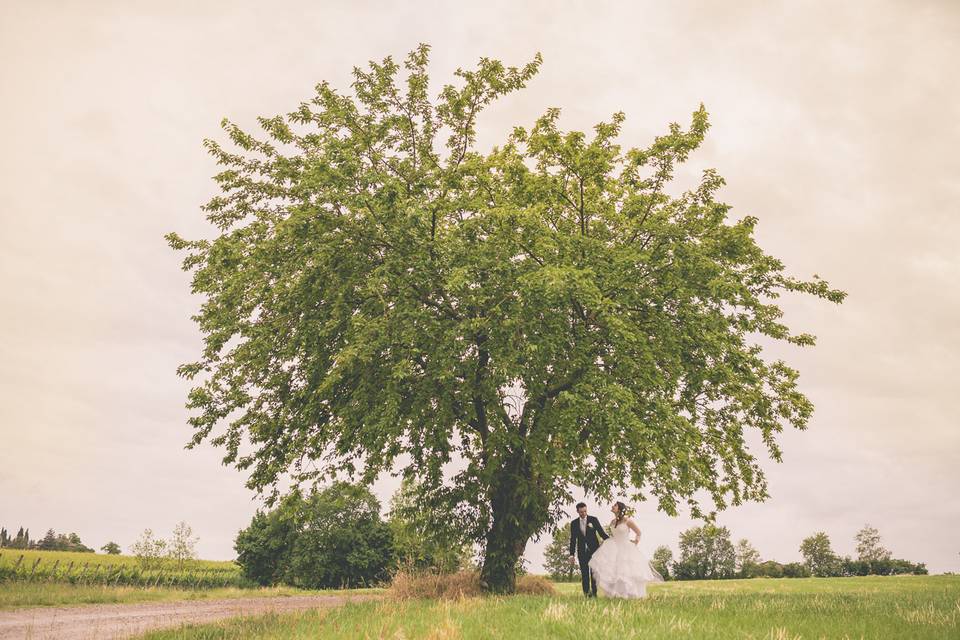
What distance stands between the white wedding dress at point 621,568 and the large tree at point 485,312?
1429 millimetres

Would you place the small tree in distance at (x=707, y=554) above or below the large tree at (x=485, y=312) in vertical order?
below

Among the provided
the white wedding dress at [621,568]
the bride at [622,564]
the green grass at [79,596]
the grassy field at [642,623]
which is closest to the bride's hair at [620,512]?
the bride at [622,564]

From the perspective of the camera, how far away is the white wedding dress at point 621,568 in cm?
1268

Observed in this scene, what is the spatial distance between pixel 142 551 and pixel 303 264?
50174 mm

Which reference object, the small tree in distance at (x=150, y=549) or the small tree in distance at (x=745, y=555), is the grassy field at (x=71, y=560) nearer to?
the small tree in distance at (x=150, y=549)

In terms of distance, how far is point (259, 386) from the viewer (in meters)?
15.4

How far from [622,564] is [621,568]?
0.09 m

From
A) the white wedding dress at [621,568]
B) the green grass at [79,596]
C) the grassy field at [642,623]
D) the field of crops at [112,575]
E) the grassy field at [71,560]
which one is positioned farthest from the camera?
the grassy field at [71,560]

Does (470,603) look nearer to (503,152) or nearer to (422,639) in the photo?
(422,639)

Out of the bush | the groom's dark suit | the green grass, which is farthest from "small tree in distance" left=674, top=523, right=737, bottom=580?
the groom's dark suit

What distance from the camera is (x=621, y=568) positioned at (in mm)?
12789

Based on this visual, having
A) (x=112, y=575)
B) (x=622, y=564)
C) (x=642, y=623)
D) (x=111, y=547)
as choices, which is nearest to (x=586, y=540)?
(x=622, y=564)

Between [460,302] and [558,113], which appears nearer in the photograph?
[460,302]

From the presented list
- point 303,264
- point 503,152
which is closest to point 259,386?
point 303,264
